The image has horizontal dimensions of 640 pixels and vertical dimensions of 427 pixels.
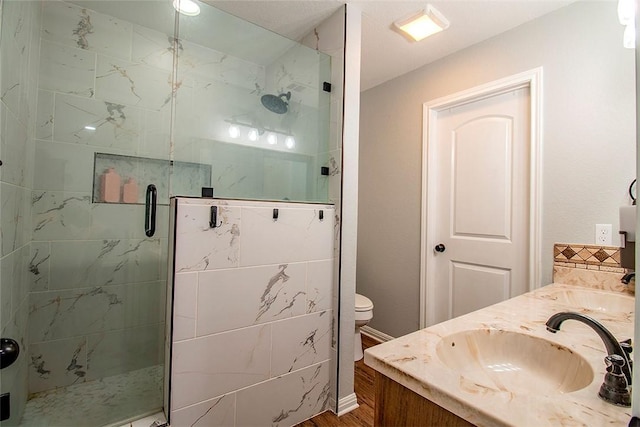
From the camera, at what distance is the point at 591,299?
1.35 m

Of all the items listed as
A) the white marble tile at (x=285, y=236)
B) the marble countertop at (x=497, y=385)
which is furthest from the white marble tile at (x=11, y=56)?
the marble countertop at (x=497, y=385)

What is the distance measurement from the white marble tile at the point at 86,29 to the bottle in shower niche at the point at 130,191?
797mm

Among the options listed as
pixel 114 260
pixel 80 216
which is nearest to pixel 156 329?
pixel 114 260

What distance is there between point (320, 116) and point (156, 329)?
5.64 ft

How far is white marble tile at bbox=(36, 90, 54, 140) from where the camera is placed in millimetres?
1576

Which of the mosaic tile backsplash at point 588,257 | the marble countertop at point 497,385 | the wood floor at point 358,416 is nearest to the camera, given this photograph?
the marble countertop at point 497,385

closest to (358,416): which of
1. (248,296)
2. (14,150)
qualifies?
(248,296)

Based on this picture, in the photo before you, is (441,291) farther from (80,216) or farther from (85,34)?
(85,34)

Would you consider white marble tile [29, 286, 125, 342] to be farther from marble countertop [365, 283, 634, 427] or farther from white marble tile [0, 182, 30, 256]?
marble countertop [365, 283, 634, 427]

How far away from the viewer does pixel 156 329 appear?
1.83m

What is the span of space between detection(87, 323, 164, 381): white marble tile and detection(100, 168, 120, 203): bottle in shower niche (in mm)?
829

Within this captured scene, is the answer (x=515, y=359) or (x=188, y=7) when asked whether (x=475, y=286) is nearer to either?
(x=515, y=359)

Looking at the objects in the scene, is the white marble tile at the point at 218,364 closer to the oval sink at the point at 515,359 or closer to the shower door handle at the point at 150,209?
the shower door handle at the point at 150,209

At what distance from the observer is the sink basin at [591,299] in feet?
4.15
